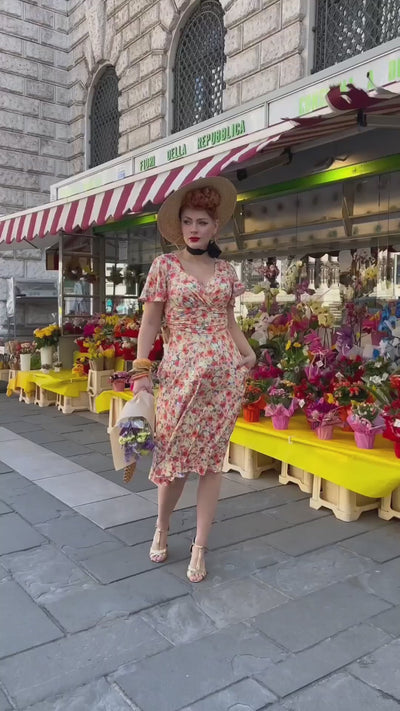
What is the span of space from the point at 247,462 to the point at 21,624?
241 centimetres

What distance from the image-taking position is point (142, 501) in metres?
4.02

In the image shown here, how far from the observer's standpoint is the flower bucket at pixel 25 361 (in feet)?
27.2

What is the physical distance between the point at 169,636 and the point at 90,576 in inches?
26.8

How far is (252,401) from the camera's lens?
4387 millimetres

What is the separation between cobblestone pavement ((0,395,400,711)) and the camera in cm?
202

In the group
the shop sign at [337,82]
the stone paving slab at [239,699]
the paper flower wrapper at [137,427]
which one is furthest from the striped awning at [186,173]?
the stone paving slab at [239,699]

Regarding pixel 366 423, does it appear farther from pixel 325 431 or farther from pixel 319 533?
pixel 319 533

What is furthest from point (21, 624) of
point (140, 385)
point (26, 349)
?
point (26, 349)

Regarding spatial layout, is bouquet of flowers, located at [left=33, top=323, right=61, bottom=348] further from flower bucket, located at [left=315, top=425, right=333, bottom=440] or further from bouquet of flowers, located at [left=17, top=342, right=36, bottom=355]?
flower bucket, located at [left=315, top=425, right=333, bottom=440]

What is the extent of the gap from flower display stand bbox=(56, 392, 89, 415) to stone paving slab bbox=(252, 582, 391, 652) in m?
5.09

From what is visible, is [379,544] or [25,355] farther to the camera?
[25,355]

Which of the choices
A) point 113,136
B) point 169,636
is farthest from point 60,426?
point 113,136

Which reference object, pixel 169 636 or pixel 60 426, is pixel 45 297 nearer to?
pixel 60 426

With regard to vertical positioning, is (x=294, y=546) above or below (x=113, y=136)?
below
